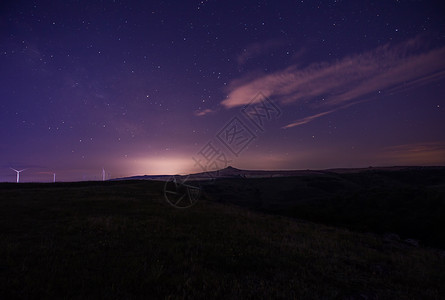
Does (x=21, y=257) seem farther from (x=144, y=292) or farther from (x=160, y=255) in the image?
(x=144, y=292)

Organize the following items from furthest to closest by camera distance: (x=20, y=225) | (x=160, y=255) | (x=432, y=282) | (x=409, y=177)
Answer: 1. (x=409, y=177)
2. (x=20, y=225)
3. (x=160, y=255)
4. (x=432, y=282)

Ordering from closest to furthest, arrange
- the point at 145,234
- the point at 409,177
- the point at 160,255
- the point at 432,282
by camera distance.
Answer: the point at 432,282
the point at 160,255
the point at 145,234
the point at 409,177

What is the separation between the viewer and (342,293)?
20.6 ft

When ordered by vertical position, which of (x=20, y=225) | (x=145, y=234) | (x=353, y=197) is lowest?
(x=353, y=197)

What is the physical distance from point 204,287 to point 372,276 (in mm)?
6229

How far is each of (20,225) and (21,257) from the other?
7032 millimetres

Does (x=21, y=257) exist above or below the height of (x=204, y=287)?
above

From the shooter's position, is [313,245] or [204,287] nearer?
[204,287]

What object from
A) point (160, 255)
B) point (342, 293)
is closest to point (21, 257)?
point (160, 255)

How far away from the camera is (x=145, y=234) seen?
11.4 meters

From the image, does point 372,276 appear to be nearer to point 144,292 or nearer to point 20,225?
point 144,292

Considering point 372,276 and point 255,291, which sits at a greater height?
point 255,291

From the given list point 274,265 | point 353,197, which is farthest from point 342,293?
point 353,197

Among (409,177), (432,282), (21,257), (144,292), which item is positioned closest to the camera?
(144,292)
